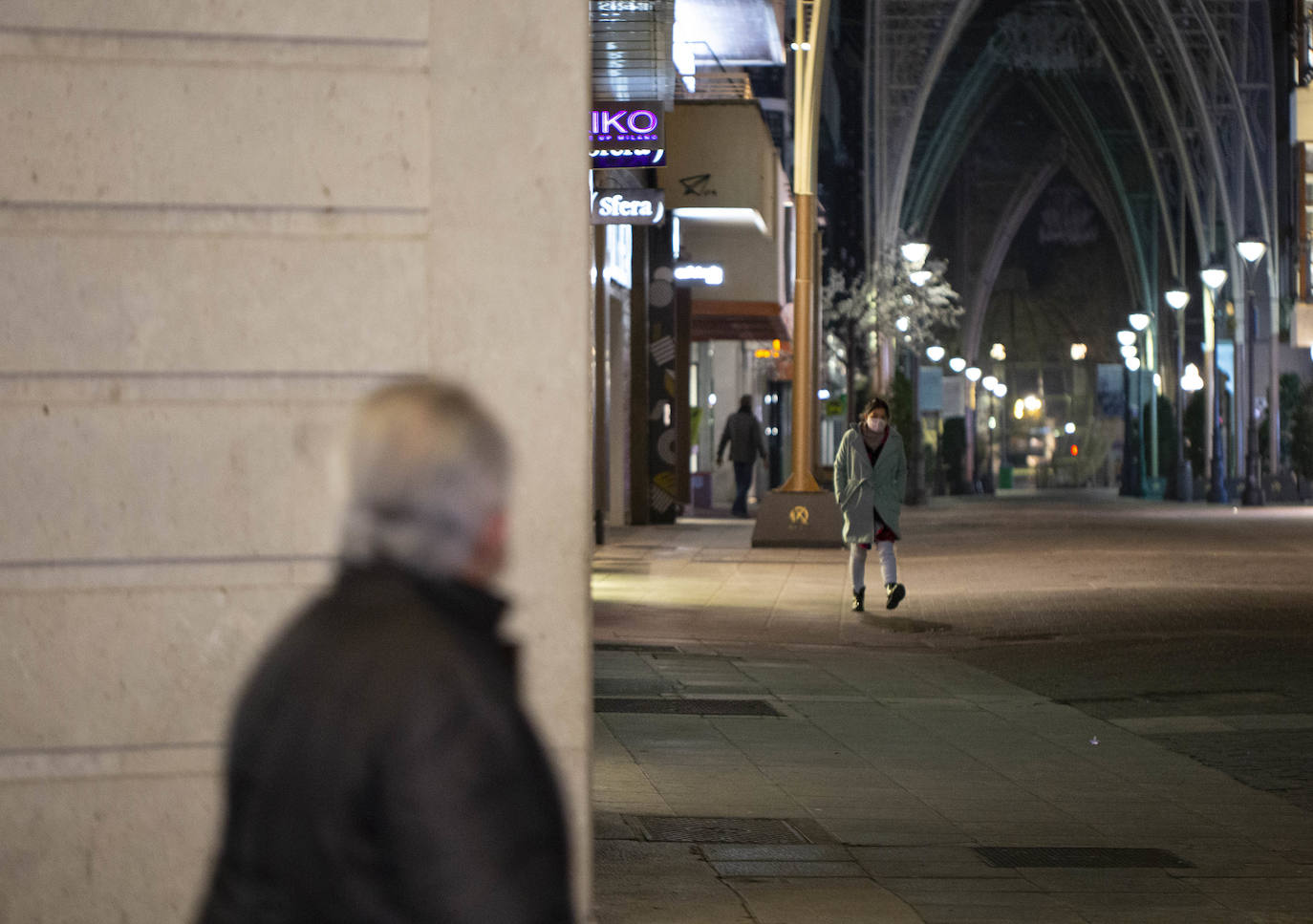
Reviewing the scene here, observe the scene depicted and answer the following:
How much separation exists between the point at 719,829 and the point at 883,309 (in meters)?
41.9

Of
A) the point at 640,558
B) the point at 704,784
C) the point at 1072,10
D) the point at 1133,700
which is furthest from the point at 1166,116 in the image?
the point at 704,784

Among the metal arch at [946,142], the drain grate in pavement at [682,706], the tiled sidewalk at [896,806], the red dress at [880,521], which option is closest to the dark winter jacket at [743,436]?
the red dress at [880,521]

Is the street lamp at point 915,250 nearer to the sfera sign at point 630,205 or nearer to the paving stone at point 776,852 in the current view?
the sfera sign at point 630,205

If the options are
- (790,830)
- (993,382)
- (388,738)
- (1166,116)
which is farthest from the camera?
(993,382)

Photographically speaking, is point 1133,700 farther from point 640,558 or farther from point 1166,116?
point 1166,116

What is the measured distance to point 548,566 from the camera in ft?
14.9

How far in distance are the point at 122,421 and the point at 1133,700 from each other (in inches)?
305

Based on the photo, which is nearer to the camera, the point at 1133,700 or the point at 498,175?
the point at 498,175

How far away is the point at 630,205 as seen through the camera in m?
22.5

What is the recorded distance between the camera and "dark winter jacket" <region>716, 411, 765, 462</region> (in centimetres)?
3238

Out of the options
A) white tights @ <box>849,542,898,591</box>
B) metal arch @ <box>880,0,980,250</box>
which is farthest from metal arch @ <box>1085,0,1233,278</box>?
white tights @ <box>849,542,898,591</box>

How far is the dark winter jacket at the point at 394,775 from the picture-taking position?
2076 millimetres

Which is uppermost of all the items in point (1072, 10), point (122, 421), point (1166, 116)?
point (1072, 10)

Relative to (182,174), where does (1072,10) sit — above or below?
above
